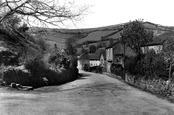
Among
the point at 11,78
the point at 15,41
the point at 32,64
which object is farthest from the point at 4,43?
the point at 11,78

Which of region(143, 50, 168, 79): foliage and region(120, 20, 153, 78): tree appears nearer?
region(143, 50, 168, 79): foliage

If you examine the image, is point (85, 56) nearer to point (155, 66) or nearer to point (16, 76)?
point (155, 66)

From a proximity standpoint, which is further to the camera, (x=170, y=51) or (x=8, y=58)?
(x=8, y=58)

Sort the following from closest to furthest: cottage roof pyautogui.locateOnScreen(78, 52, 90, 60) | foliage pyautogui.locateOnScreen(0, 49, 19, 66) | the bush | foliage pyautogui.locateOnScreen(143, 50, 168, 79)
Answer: the bush → foliage pyautogui.locateOnScreen(143, 50, 168, 79) → foliage pyautogui.locateOnScreen(0, 49, 19, 66) → cottage roof pyautogui.locateOnScreen(78, 52, 90, 60)

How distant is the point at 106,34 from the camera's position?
65.1 metres

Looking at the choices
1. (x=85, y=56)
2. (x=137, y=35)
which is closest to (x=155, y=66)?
(x=137, y=35)

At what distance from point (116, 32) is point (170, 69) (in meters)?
43.8

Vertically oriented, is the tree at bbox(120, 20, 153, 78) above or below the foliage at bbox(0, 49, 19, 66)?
above

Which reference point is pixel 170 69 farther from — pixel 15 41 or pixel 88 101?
pixel 15 41

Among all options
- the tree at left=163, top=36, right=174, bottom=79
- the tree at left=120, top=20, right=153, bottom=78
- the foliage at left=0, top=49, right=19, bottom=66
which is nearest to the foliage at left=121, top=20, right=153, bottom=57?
the tree at left=120, top=20, right=153, bottom=78

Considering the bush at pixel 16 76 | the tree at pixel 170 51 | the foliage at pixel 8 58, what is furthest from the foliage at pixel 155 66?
the foliage at pixel 8 58

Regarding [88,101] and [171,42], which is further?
[171,42]

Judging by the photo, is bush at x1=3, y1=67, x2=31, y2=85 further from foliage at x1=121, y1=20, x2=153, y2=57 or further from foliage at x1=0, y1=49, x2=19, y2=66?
foliage at x1=121, y1=20, x2=153, y2=57

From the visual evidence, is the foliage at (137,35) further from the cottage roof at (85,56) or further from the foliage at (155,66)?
the cottage roof at (85,56)
